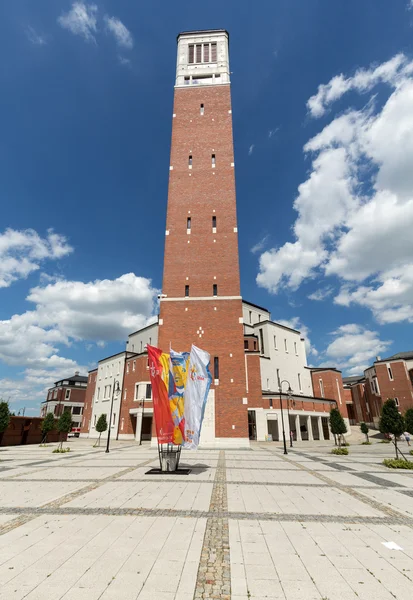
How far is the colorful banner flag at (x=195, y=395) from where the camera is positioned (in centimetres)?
1277

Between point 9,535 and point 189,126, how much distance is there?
40.5 meters

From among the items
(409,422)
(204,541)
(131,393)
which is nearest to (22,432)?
(131,393)

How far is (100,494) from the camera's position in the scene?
9.18 metres

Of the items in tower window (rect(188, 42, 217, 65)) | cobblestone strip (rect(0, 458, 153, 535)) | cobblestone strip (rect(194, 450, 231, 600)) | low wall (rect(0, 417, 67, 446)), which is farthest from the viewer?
tower window (rect(188, 42, 217, 65))

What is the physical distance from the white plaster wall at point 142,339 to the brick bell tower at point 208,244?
90.4ft

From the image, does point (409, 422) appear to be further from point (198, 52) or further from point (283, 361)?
Answer: point (198, 52)

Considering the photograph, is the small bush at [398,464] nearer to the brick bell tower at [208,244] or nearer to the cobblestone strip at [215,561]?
the brick bell tower at [208,244]

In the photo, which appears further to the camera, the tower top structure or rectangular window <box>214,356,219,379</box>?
the tower top structure

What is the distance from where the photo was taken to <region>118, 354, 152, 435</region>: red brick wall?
46375mm

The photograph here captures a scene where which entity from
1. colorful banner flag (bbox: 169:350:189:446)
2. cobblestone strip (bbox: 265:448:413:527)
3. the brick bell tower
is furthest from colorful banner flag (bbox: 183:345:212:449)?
the brick bell tower

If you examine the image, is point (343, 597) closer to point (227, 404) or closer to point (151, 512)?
point (151, 512)

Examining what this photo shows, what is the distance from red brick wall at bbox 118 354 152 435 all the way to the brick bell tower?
21039 millimetres

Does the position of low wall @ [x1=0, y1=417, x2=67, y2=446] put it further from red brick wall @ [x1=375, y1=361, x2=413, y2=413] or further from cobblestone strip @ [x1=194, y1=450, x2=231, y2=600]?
red brick wall @ [x1=375, y1=361, x2=413, y2=413]

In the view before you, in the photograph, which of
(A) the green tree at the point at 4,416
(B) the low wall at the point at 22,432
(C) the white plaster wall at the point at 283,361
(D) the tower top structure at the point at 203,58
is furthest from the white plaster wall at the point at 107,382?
(D) the tower top structure at the point at 203,58
